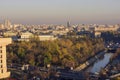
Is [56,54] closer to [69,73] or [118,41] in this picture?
[69,73]

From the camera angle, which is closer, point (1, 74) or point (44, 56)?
point (1, 74)

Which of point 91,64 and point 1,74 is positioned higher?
point 1,74

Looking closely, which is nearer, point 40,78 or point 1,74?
point 1,74

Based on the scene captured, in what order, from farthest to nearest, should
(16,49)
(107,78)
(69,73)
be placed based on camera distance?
(16,49) < (69,73) < (107,78)

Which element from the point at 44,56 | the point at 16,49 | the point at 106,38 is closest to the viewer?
the point at 44,56

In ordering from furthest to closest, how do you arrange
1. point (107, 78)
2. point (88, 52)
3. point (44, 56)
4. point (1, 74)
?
point (88, 52) → point (44, 56) → point (107, 78) → point (1, 74)

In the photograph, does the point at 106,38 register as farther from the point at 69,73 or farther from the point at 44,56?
the point at 69,73

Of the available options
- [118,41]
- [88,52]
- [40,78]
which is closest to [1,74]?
[40,78]

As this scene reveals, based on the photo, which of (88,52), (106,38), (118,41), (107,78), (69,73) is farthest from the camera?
(106,38)

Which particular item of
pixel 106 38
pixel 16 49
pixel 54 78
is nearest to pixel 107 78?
pixel 54 78
